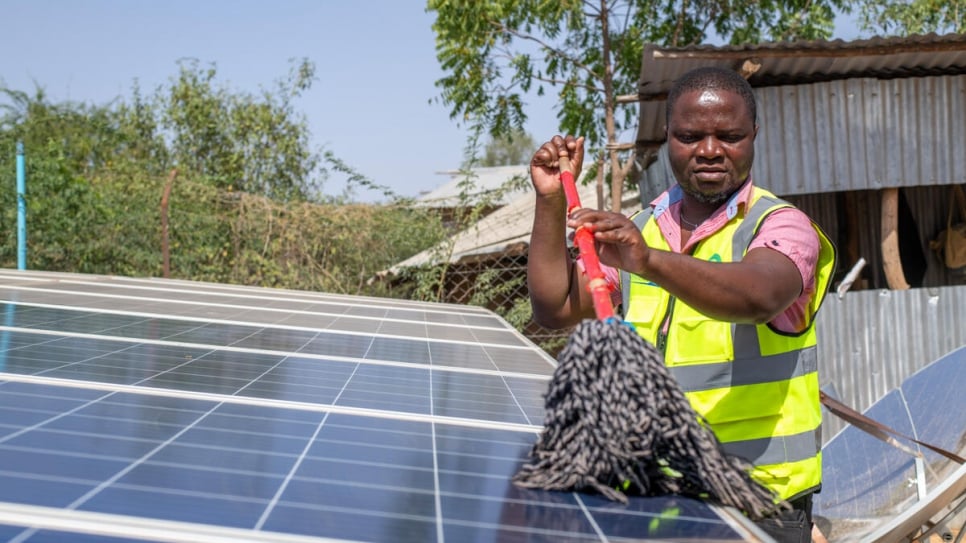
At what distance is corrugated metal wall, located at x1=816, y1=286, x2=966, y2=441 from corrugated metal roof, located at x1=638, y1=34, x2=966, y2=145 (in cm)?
185

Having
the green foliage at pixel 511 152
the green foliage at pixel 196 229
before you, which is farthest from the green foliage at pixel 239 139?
the green foliage at pixel 511 152

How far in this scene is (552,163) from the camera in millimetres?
2322

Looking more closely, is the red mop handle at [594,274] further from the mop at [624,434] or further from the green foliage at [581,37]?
the green foliage at [581,37]

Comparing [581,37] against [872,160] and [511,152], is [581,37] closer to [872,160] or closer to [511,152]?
[872,160]

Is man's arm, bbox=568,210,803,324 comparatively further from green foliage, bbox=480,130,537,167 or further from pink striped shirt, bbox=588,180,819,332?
green foliage, bbox=480,130,537,167

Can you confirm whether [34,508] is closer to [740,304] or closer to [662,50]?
[740,304]

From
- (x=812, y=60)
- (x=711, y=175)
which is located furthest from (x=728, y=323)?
(x=812, y=60)

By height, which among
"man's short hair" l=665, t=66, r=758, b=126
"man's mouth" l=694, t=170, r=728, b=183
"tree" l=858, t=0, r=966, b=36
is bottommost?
"man's mouth" l=694, t=170, r=728, b=183

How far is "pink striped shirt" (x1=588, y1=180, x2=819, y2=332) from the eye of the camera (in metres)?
2.11

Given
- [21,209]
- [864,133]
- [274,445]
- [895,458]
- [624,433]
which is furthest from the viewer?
[21,209]

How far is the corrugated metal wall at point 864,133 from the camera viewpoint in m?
8.12

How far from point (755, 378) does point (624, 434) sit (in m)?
0.73

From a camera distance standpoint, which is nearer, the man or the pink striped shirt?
the pink striped shirt

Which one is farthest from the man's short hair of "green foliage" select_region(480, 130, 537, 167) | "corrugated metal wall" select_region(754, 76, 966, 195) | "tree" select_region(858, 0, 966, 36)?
"green foliage" select_region(480, 130, 537, 167)
